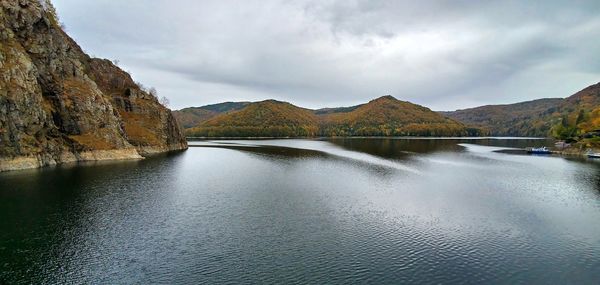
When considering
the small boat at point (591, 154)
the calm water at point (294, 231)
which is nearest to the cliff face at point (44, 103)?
the calm water at point (294, 231)

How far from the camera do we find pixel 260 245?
33.5m

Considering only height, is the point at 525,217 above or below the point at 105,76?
below

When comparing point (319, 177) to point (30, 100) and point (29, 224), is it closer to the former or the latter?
point (29, 224)

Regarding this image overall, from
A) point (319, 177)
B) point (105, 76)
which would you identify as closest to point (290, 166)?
point (319, 177)

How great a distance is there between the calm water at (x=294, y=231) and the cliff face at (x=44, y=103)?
12732mm

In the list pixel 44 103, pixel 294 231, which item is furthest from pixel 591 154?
pixel 44 103

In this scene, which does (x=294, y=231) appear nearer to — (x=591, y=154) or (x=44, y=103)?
(x=44, y=103)

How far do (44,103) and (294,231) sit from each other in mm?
89575

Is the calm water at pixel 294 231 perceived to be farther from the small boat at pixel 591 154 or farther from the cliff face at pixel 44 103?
the small boat at pixel 591 154

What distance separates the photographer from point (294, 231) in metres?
38.0

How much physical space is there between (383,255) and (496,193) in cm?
4021

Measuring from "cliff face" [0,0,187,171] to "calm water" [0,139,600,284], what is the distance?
1273cm

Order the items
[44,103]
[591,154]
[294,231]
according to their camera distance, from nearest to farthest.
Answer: [294,231] < [44,103] < [591,154]

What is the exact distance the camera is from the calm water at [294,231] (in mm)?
27672
